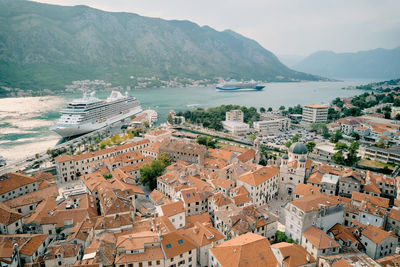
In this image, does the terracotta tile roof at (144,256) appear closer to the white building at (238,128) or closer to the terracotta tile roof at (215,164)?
the terracotta tile roof at (215,164)

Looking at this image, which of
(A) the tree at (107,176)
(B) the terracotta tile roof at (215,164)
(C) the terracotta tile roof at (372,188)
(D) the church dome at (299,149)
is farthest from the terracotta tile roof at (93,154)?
(C) the terracotta tile roof at (372,188)

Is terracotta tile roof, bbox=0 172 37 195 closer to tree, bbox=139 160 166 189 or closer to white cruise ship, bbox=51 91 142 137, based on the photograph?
tree, bbox=139 160 166 189

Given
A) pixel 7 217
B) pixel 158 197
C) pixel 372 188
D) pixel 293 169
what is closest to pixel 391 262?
pixel 372 188

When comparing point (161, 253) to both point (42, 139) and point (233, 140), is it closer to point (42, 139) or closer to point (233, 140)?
point (233, 140)

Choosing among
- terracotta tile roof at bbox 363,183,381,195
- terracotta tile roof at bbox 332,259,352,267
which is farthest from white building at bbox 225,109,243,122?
terracotta tile roof at bbox 332,259,352,267

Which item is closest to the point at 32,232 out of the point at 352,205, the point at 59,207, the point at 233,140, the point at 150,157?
the point at 59,207

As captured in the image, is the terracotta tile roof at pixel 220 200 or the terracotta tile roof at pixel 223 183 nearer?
the terracotta tile roof at pixel 220 200

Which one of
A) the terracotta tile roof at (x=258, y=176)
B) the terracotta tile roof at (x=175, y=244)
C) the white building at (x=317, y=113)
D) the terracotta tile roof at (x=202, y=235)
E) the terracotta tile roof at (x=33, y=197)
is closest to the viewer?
the terracotta tile roof at (x=175, y=244)
